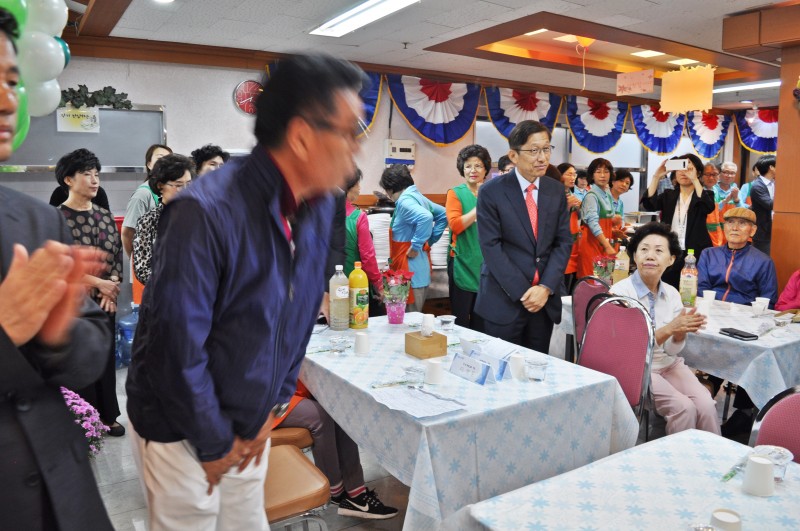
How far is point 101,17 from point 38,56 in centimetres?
289

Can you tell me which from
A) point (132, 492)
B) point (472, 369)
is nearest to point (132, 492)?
point (132, 492)

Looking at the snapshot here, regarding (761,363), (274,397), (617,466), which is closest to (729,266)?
(761,363)

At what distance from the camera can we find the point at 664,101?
5.39 meters

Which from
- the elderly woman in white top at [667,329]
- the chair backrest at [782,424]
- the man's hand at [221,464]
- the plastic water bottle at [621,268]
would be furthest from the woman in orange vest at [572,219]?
the man's hand at [221,464]

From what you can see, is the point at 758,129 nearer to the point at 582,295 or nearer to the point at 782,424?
the point at 582,295

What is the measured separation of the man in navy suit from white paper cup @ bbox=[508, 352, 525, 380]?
0.82 meters

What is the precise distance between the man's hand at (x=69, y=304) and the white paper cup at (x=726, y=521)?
119 centimetres

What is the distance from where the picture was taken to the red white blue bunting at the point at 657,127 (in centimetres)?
962

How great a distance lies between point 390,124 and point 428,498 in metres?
6.22

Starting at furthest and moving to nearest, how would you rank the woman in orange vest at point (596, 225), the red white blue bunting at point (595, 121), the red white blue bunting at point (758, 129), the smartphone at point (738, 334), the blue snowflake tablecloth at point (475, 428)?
the red white blue bunting at point (758, 129) → the red white blue bunting at point (595, 121) → the woman in orange vest at point (596, 225) → the smartphone at point (738, 334) → the blue snowflake tablecloth at point (475, 428)

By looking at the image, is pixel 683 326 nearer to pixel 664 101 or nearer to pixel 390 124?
pixel 664 101

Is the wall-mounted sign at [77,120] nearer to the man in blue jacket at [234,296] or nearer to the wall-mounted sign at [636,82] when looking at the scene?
the man in blue jacket at [234,296]

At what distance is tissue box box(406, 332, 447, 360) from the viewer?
238 centimetres

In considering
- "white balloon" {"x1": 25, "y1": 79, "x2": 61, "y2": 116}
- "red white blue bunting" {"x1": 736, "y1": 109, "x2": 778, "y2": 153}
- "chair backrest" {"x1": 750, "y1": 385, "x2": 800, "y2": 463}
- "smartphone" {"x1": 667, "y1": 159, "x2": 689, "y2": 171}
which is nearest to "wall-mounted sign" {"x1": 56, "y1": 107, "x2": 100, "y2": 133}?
"white balloon" {"x1": 25, "y1": 79, "x2": 61, "y2": 116}
